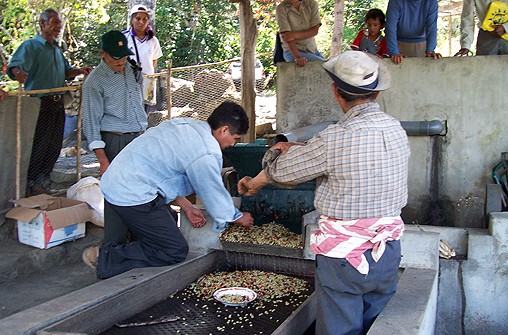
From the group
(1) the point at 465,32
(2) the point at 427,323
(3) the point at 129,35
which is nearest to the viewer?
(2) the point at 427,323

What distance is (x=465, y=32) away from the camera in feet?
20.5

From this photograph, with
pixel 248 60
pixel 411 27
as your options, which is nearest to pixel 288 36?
pixel 411 27

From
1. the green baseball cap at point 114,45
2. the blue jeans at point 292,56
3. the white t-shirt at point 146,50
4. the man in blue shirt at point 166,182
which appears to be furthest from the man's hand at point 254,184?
the white t-shirt at point 146,50

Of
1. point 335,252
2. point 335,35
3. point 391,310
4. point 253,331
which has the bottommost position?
point 253,331

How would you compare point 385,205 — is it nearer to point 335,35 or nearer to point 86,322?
point 86,322

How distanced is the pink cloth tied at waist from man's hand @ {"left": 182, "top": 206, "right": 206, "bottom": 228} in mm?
1794

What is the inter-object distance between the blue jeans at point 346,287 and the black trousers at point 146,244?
1439 mm

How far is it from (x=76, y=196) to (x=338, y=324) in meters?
3.99

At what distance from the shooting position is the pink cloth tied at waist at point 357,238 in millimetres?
2908

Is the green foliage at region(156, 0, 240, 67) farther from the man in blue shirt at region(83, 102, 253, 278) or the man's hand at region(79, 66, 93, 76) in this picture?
the man in blue shirt at region(83, 102, 253, 278)

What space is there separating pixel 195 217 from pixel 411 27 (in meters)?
3.48

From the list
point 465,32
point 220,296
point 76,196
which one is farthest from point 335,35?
point 220,296

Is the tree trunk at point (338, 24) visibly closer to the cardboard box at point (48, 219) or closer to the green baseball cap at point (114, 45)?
the green baseball cap at point (114, 45)

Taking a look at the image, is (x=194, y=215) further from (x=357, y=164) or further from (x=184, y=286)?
(x=357, y=164)
